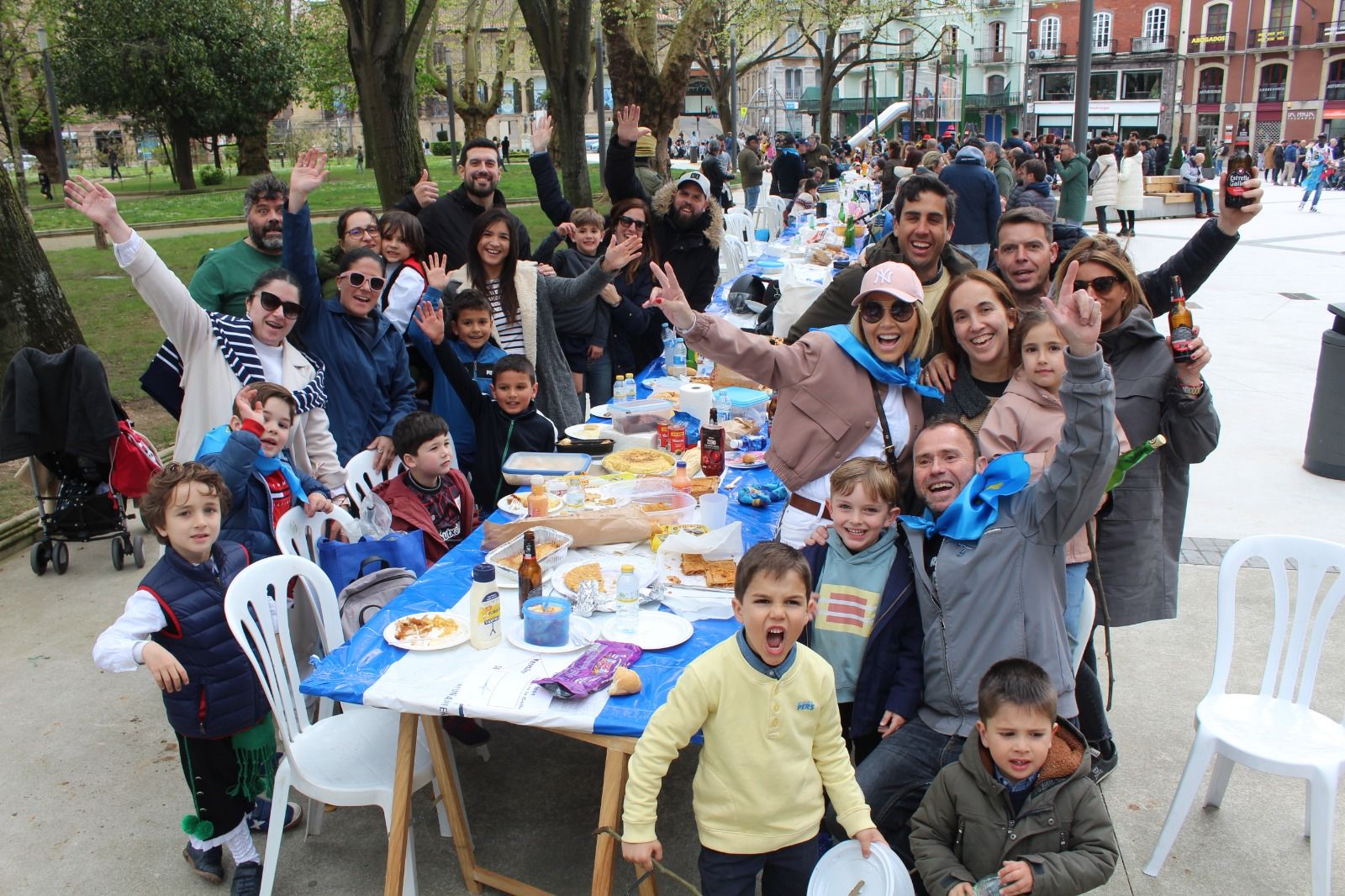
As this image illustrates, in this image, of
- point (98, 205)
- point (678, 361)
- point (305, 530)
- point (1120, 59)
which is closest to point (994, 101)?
point (1120, 59)

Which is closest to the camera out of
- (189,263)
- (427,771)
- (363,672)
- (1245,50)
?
(363,672)

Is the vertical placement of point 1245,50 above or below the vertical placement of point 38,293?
above

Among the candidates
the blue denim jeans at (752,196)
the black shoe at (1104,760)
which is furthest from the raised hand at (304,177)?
the blue denim jeans at (752,196)

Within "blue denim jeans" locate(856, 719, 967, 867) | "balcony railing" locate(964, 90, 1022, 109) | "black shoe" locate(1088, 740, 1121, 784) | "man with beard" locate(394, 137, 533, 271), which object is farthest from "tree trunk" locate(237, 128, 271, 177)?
"balcony railing" locate(964, 90, 1022, 109)

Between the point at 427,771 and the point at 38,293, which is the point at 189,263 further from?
the point at 427,771

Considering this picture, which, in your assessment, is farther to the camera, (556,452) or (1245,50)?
(1245,50)

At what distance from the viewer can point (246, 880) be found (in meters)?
3.22

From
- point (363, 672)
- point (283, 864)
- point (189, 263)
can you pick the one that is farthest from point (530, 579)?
point (189, 263)

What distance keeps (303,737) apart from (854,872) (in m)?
1.91

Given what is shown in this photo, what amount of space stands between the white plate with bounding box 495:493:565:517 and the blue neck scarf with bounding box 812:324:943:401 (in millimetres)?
1350

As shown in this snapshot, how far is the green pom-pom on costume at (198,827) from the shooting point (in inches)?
127

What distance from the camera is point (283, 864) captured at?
11.2 ft

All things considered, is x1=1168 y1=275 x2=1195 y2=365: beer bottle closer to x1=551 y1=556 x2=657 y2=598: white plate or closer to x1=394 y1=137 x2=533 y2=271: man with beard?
x1=551 y1=556 x2=657 y2=598: white plate

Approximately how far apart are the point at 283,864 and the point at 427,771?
0.71 meters
